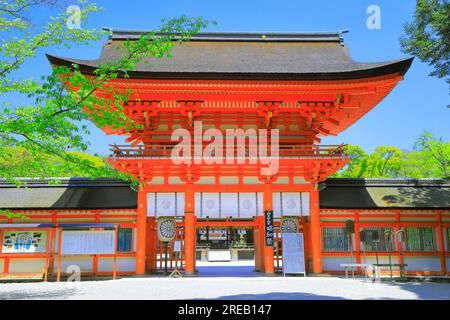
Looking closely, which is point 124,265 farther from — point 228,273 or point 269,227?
point 269,227

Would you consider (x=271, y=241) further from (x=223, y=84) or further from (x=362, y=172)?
(x=362, y=172)

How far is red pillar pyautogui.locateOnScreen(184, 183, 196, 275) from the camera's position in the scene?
1600 centimetres

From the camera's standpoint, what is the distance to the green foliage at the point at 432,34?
17.0m

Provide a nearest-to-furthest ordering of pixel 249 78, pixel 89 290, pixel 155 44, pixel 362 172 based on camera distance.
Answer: pixel 155 44 → pixel 89 290 → pixel 249 78 → pixel 362 172

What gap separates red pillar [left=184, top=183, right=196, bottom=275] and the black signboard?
2.96 metres

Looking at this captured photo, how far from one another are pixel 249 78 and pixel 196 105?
2.52 metres

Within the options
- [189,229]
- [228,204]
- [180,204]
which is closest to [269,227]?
[228,204]

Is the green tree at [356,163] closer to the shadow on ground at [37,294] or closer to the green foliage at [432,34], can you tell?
the green foliage at [432,34]

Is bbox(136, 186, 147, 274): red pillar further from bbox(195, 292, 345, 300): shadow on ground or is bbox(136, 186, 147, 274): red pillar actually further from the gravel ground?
bbox(195, 292, 345, 300): shadow on ground

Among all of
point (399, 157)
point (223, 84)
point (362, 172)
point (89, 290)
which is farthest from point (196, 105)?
point (399, 157)

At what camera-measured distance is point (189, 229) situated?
1611cm

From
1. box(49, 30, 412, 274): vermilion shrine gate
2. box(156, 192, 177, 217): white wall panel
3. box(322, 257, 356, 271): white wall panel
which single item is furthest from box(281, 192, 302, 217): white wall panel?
→ box(156, 192, 177, 217): white wall panel

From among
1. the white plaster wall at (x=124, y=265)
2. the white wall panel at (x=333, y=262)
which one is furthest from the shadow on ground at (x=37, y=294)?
the white wall panel at (x=333, y=262)

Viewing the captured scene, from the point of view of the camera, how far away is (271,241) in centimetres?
1590
